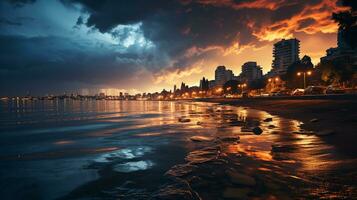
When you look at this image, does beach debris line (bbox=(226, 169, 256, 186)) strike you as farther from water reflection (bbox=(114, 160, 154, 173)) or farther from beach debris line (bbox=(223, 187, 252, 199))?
water reflection (bbox=(114, 160, 154, 173))

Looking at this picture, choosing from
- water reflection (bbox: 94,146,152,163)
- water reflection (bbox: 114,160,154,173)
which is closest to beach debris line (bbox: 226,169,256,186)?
water reflection (bbox: 114,160,154,173)

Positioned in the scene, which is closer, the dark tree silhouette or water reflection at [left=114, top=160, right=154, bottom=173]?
water reflection at [left=114, top=160, right=154, bottom=173]

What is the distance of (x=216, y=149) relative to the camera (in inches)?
598

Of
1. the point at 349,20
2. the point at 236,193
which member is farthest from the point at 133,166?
the point at 349,20

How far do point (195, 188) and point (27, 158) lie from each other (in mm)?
12463

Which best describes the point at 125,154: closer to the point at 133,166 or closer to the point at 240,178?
the point at 133,166

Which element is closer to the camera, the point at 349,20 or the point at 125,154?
the point at 125,154

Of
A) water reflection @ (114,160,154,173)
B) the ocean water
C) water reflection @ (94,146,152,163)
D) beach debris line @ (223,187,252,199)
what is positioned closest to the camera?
beach debris line @ (223,187,252,199)

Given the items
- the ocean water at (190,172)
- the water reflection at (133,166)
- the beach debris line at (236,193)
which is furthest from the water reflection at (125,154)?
the beach debris line at (236,193)

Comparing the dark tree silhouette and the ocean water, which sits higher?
the dark tree silhouette

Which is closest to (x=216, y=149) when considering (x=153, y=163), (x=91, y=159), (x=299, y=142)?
(x=153, y=163)

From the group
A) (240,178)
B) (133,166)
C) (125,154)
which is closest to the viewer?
(240,178)

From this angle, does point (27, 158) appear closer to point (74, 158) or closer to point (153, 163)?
point (74, 158)

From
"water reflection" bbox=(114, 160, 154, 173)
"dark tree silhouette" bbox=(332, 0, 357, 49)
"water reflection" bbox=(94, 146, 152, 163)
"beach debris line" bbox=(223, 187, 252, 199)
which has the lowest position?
"water reflection" bbox=(94, 146, 152, 163)
